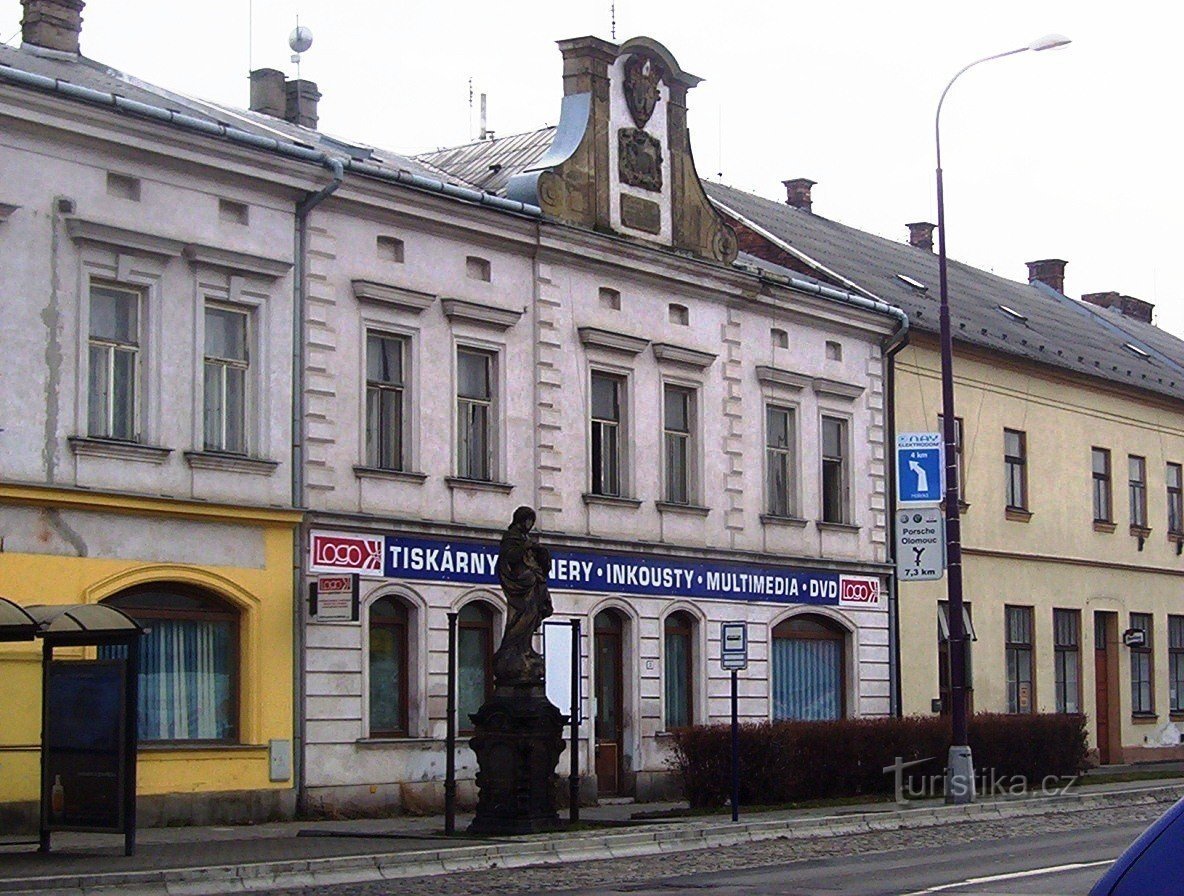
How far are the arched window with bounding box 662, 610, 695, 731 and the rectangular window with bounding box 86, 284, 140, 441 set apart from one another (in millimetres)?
10266

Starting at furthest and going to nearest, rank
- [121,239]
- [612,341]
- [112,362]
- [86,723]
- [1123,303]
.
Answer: [1123,303] < [612,341] < [112,362] < [121,239] < [86,723]

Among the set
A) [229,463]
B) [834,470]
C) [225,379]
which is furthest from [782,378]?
[229,463]

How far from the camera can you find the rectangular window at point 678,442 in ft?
102

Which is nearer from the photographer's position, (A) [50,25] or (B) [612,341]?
(A) [50,25]

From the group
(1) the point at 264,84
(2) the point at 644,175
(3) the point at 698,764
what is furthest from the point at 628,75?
(3) the point at 698,764

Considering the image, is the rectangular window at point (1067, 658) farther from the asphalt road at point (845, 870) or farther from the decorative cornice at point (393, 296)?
the decorative cornice at point (393, 296)

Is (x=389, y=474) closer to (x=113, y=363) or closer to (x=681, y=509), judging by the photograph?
(x=113, y=363)

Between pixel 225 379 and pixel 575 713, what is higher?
pixel 225 379

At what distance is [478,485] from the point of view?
27.4 metres

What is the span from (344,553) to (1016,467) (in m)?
18.3

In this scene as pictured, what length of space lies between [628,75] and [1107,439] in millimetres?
17390

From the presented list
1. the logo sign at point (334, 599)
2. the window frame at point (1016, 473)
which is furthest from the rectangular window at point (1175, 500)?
the logo sign at point (334, 599)

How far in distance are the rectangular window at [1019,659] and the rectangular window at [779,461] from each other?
744 centimetres

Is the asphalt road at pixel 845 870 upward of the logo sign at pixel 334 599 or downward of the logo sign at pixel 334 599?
downward
